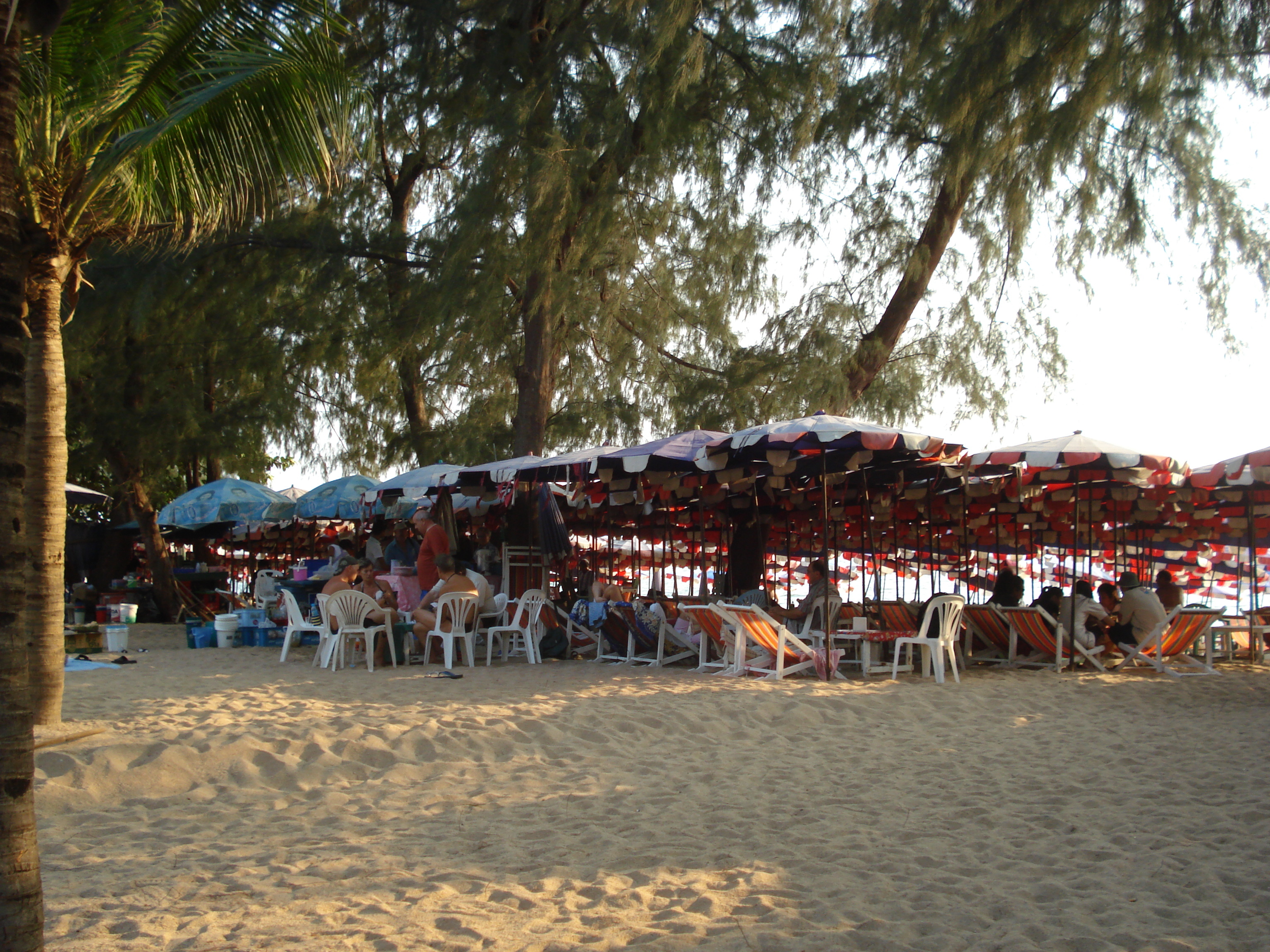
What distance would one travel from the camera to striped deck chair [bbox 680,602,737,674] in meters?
8.69

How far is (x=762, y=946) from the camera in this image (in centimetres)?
279

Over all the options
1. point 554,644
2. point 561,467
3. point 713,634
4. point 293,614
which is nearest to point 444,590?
point 554,644

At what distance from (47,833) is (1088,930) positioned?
3.84 meters

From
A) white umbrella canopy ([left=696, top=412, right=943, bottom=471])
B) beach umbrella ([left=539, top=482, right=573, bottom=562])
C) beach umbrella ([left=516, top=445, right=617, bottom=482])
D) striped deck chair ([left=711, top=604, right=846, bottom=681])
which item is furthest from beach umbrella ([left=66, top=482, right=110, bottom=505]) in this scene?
striped deck chair ([left=711, top=604, right=846, bottom=681])

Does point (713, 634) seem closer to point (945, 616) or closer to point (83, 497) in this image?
point (945, 616)

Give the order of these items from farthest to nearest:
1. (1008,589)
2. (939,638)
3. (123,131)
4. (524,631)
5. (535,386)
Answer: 1. (535,386)
2. (1008,589)
3. (524,631)
4. (939,638)
5. (123,131)

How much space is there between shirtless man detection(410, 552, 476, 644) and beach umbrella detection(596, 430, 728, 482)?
66.7 inches

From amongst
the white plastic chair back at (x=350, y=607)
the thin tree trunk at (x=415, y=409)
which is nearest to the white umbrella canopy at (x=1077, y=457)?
the white plastic chair back at (x=350, y=607)

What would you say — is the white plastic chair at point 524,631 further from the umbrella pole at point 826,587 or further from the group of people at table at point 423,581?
the umbrella pole at point 826,587

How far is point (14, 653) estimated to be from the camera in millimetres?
2057

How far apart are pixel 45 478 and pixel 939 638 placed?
22.5 feet

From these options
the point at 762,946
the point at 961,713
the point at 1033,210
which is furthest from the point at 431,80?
the point at 762,946

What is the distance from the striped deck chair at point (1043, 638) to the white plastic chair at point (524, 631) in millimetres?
4767

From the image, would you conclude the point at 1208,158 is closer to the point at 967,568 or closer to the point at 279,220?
the point at 967,568
